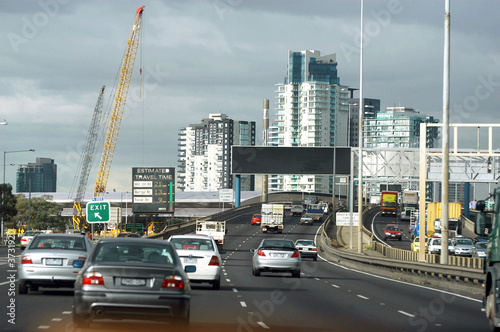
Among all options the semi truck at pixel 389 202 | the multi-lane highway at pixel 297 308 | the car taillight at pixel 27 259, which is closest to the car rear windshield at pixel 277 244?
the multi-lane highway at pixel 297 308

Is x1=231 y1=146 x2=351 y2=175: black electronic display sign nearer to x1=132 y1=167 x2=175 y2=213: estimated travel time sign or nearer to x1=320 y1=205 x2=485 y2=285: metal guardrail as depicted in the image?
x1=132 y1=167 x2=175 y2=213: estimated travel time sign

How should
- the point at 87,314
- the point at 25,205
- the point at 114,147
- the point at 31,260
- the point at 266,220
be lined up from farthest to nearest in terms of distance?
the point at 25,205 < the point at 114,147 < the point at 266,220 < the point at 31,260 < the point at 87,314

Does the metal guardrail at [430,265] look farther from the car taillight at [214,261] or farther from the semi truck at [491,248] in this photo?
the semi truck at [491,248]

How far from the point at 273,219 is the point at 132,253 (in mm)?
80705

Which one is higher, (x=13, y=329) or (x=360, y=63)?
(x=360, y=63)

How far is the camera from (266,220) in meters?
95.1

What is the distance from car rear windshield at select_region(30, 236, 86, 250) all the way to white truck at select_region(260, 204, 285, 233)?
72.3 m

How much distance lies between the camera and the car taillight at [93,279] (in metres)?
13.5

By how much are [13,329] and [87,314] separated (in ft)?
6.32

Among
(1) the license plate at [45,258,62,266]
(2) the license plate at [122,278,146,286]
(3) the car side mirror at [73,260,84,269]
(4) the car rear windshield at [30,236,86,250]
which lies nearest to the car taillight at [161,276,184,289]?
(2) the license plate at [122,278,146,286]

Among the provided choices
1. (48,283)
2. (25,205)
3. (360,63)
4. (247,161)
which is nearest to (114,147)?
(247,161)

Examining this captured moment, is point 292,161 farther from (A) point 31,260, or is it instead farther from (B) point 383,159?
(A) point 31,260

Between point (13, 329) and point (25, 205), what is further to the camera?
point (25, 205)

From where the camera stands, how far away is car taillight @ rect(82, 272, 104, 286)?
531 inches
